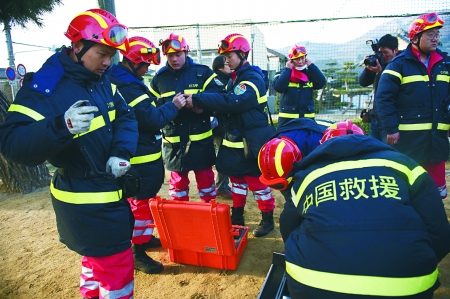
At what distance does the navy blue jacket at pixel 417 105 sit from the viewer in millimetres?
3371

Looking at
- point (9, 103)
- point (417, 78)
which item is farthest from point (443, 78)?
point (9, 103)

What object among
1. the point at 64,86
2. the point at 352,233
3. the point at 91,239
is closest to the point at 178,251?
the point at 91,239

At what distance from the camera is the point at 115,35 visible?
1911 millimetres

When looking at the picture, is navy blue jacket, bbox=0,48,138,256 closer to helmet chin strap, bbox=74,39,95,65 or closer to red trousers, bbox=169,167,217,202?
helmet chin strap, bbox=74,39,95,65

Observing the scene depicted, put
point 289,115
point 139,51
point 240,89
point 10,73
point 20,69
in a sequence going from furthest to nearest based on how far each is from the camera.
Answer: point 20,69, point 10,73, point 289,115, point 240,89, point 139,51

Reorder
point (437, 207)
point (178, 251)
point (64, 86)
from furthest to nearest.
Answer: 1. point (178, 251)
2. point (64, 86)
3. point (437, 207)

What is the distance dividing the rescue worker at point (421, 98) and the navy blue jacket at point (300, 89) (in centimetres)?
129

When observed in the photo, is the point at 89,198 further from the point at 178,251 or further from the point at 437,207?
the point at 437,207

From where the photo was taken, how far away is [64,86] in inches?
73.1

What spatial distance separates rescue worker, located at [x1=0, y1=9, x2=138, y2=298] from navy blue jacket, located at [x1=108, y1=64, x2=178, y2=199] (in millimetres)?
669

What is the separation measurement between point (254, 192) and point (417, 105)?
2.04 metres

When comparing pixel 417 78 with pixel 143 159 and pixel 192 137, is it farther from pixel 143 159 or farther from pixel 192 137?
pixel 143 159

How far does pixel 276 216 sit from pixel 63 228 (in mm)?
2779

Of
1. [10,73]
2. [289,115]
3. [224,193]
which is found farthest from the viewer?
[10,73]
